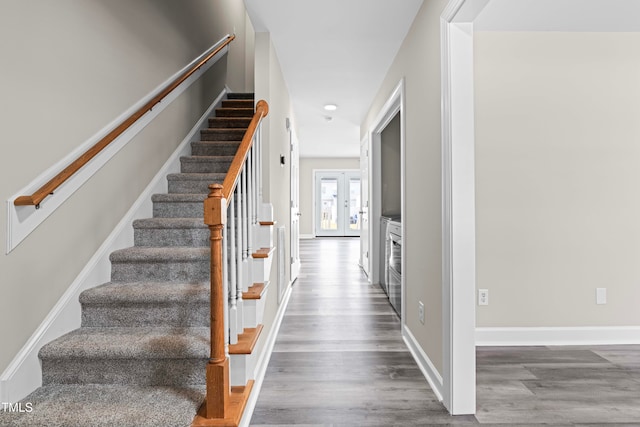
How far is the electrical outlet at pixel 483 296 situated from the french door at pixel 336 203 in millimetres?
7792

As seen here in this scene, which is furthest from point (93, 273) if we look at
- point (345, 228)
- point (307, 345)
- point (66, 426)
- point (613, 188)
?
point (345, 228)

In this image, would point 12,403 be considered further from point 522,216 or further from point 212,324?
point 522,216

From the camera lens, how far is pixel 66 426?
4.16 feet

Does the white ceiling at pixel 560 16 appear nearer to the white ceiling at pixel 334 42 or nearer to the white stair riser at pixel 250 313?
the white ceiling at pixel 334 42

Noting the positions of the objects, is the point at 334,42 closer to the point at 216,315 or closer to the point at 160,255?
the point at 160,255

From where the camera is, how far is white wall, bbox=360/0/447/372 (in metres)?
1.92

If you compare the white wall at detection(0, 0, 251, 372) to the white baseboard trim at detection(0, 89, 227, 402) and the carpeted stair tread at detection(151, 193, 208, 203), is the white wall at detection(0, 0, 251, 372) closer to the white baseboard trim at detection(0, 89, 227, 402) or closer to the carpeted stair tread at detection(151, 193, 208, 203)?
the white baseboard trim at detection(0, 89, 227, 402)

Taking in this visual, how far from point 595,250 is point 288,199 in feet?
9.20

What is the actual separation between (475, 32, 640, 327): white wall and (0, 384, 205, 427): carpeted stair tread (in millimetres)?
2109

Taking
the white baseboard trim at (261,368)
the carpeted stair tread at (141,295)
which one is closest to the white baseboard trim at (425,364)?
the white baseboard trim at (261,368)

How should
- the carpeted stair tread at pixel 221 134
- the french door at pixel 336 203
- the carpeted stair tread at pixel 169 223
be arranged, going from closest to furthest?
the carpeted stair tread at pixel 169 223 < the carpeted stair tread at pixel 221 134 < the french door at pixel 336 203

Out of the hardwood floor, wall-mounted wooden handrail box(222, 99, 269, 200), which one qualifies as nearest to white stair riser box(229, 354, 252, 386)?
wall-mounted wooden handrail box(222, 99, 269, 200)

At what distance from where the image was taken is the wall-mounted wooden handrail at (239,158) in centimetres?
148

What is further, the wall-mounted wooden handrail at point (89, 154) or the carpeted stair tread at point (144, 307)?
the carpeted stair tread at point (144, 307)
